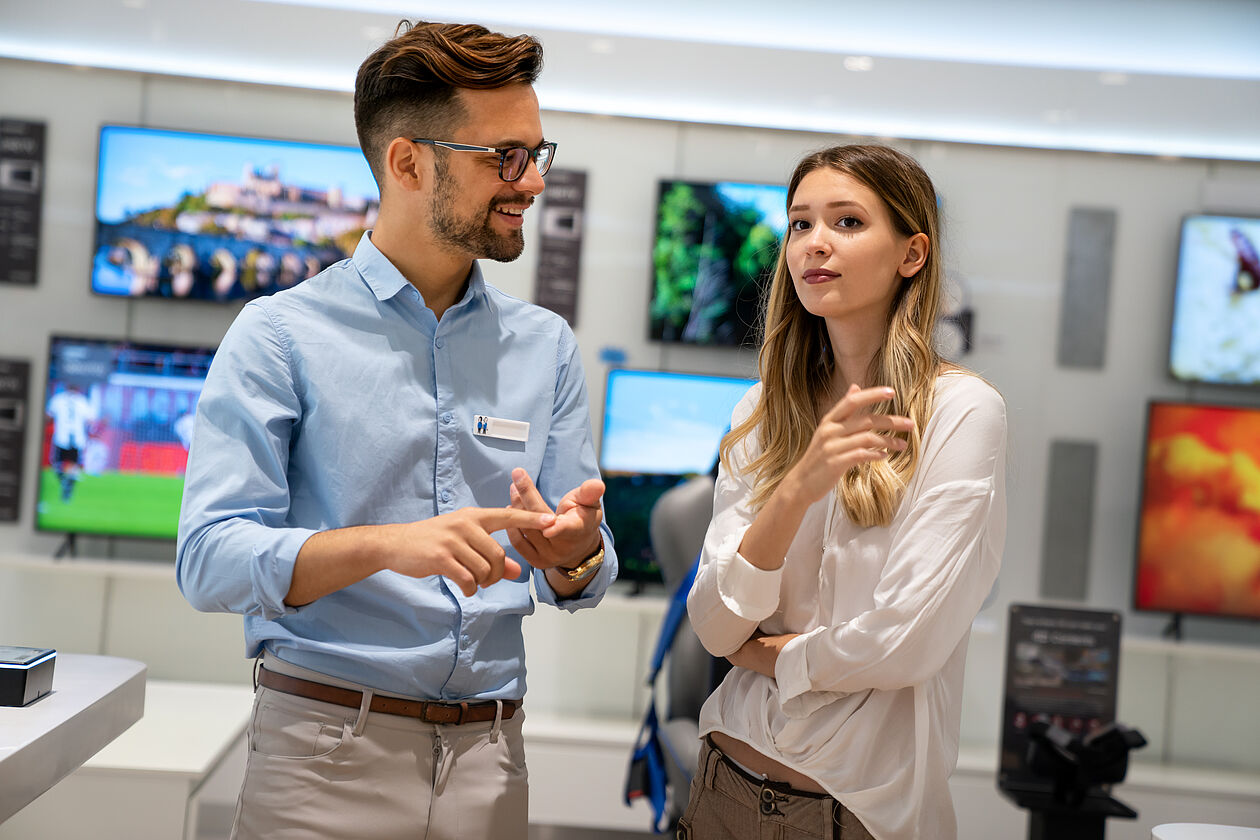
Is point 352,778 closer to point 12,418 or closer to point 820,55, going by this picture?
point 12,418

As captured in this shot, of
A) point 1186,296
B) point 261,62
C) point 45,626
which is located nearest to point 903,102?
point 1186,296

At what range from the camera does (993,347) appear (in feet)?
13.5

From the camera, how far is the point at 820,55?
4074 mm

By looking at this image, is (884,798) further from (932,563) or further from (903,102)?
(903,102)

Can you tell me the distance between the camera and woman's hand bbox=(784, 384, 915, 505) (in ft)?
4.46

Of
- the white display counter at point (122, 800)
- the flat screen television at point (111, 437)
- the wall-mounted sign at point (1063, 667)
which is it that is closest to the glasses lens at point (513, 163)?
the white display counter at point (122, 800)

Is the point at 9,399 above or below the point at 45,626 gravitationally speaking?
above

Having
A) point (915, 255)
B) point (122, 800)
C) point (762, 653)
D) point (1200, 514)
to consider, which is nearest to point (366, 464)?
point (762, 653)

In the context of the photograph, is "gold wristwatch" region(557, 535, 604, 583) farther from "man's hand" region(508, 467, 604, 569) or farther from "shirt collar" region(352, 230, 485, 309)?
"shirt collar" region(352, 230, 485, 309)

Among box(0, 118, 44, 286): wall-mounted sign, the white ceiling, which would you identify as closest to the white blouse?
the white ceiling

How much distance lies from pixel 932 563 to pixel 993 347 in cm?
288

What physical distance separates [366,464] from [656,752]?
1.94m

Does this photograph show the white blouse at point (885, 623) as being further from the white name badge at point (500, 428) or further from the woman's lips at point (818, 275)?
the white name badge at point (500, 428)

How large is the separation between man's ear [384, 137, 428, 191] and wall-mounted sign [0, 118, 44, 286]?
3097 millimetres
